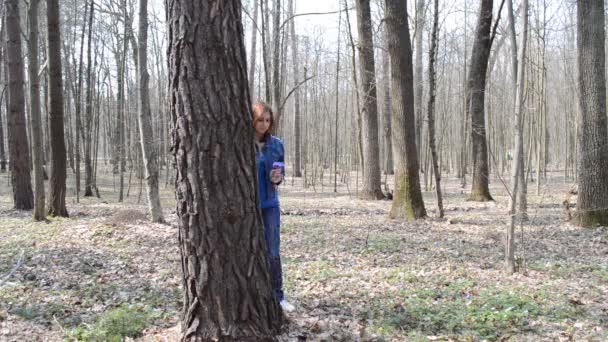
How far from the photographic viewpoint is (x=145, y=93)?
8.38 metres

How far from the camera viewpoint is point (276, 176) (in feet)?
11.4

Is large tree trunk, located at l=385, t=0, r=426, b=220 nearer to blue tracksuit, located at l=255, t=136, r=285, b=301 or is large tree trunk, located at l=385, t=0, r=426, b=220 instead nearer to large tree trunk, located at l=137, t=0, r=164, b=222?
large tree trunk, located at l=137, t=0, r=164, b=222

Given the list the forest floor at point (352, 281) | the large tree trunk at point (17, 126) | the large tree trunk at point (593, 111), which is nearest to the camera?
the forest floor at point (352, 281)

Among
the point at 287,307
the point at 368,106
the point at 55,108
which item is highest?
the point at 368,106

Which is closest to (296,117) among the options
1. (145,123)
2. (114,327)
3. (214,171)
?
(145,123)

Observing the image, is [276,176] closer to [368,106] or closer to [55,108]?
[55,108]

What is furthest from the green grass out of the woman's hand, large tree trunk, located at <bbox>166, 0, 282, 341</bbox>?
the woman's hand

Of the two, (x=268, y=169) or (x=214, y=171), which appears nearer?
(x=214, y=171)

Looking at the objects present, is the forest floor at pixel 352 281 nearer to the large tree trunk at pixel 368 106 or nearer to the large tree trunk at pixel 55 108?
the large tree trunk at pixel 55 108

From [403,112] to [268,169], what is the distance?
598 centimetres

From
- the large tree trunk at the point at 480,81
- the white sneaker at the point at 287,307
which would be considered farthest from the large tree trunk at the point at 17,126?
the large tree trunk at the point at 480,81

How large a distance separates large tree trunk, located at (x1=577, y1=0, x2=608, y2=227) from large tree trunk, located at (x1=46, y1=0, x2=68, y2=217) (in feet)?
33.3

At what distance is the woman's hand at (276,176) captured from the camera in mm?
3464

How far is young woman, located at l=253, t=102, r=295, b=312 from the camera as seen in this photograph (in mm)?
3461
